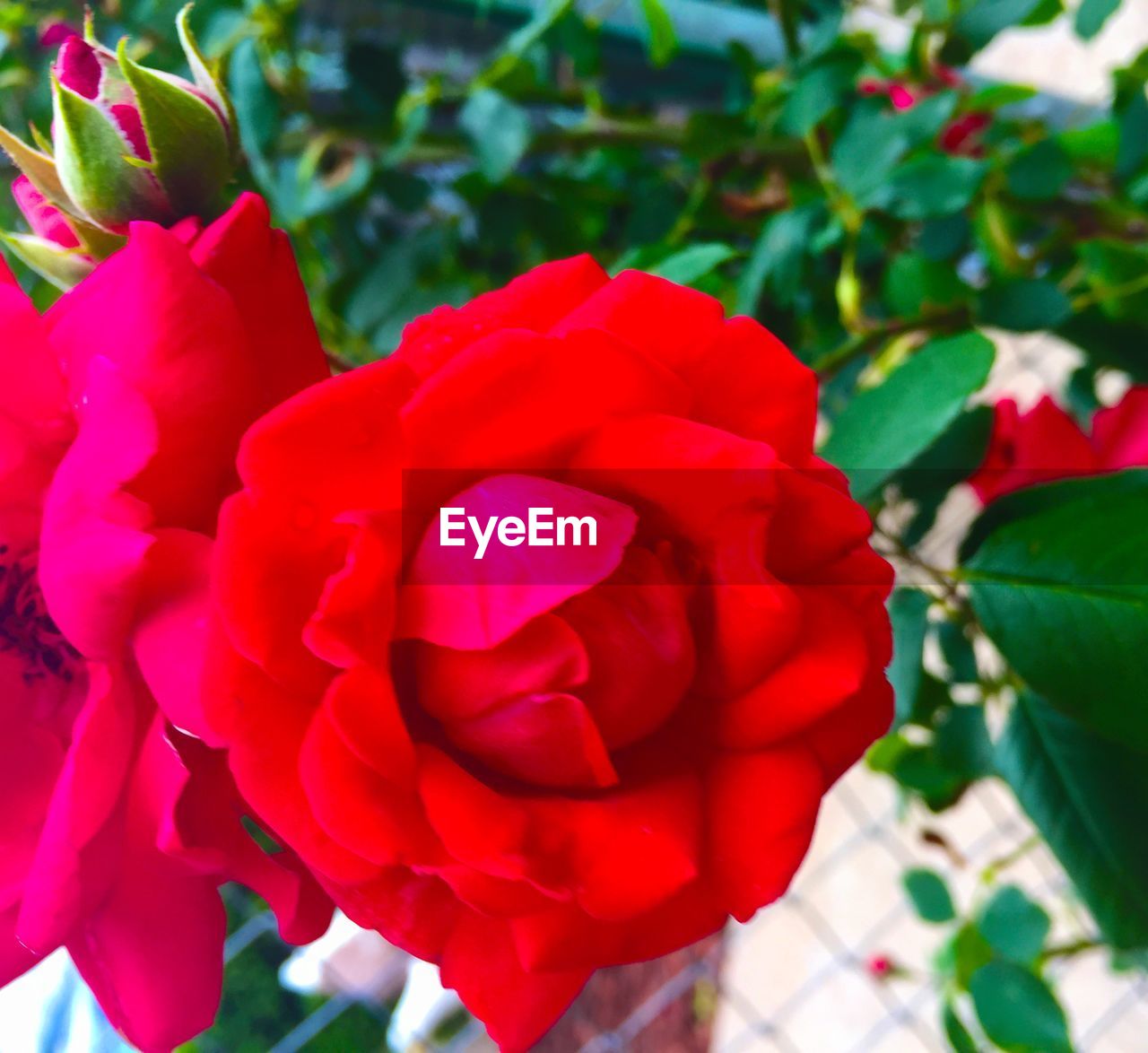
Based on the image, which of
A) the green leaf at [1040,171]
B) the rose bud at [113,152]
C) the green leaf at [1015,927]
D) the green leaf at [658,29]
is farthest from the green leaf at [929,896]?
the rose bud at [113,152]

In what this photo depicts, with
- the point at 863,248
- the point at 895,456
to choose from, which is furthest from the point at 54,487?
the point at 863,248

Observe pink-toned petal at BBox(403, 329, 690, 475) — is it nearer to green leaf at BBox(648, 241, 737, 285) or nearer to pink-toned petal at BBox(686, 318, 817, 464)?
pink-toned petal at BBox(686, 318, 817, 464)

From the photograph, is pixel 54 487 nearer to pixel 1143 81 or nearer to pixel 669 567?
pixel 669 567

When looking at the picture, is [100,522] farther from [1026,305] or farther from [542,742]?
[1026,305]

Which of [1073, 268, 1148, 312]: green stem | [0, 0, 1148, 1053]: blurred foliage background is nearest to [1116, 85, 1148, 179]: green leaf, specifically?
[0, 0, 1148, 1053]: blurred foliage background

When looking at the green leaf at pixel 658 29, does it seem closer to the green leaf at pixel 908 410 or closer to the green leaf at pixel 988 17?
the green leaf at pixel 988 17

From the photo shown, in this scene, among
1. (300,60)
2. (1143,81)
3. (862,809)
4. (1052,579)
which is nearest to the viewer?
(1052,579)

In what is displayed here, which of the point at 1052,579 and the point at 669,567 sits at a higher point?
the point at 669,567
